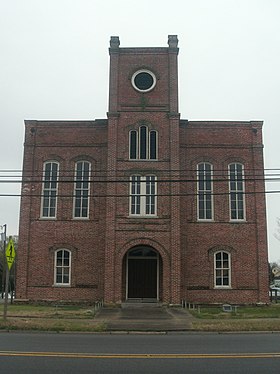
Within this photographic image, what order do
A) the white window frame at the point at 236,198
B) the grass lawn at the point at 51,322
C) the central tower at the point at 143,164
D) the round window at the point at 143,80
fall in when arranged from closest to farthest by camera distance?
the grass lawn at the point at 51,322
the central tower at the point at 143,164
the white window frame at the point at 236,198
the round window at the point at 143,80

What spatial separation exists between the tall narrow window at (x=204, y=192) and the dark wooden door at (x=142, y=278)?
151 inches

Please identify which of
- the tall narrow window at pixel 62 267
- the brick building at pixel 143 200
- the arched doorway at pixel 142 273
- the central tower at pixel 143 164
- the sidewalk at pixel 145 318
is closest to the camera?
the sidewalk at pixel 145 318

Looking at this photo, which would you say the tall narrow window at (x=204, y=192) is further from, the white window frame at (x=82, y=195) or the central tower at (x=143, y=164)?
the white window frame at (x=82, y=195)

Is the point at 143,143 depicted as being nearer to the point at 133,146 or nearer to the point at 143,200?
the point at 133,146

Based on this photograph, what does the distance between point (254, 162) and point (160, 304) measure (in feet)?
31.8

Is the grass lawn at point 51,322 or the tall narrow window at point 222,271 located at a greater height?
the tall narrow window at point 222,271

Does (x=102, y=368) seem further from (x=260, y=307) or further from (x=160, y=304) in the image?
(x=260, y=307)

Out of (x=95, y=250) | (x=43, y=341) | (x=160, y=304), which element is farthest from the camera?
(x=95, y=250)

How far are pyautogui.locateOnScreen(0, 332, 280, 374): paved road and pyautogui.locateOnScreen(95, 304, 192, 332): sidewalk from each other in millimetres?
2093

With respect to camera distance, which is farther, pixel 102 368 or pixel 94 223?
pixel 94 223

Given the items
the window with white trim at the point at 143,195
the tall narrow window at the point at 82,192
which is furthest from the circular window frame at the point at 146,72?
the tall narrow window at the point at 82,192

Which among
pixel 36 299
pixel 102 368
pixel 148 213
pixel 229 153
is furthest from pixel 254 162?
pixel 102 368

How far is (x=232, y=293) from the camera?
1088 inches

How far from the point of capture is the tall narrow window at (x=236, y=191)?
28.6m
